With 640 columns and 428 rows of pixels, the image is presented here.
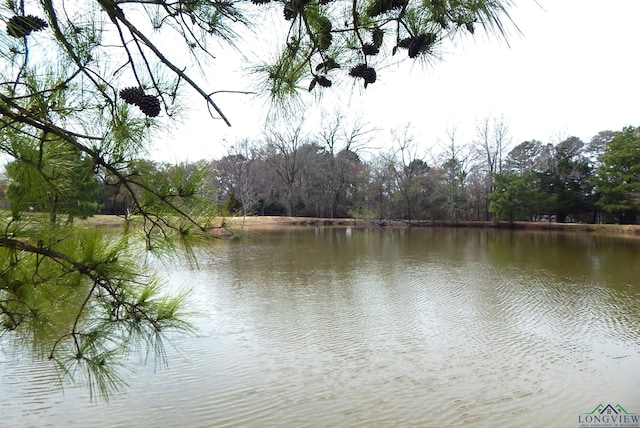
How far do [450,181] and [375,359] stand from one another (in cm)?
2284

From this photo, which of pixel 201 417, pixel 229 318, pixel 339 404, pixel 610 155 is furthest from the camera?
pixel 610 155

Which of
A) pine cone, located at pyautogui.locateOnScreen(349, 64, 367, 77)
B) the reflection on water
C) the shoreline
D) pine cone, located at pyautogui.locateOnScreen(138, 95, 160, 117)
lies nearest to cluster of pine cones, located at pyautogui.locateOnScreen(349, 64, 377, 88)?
pine cone, located at pyautogui.locateOnScreen(349, 64, 367, 77)

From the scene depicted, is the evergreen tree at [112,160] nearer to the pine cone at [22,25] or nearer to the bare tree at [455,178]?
the pine cone at [22,25]

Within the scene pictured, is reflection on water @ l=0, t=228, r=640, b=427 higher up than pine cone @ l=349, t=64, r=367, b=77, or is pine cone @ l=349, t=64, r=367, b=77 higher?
pine cone @ l=349, t=64, r=367, b=77

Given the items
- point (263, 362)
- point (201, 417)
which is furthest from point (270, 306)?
point (201, 417)

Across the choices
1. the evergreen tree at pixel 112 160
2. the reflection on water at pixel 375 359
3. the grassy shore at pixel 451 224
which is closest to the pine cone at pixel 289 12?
the evergreen tree at pixel 112 160

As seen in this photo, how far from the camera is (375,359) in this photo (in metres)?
3.46

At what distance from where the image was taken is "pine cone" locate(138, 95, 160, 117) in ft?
3.65

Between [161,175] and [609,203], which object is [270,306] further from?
[609,203]

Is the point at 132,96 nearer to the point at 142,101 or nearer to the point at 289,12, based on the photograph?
the point at 142,101

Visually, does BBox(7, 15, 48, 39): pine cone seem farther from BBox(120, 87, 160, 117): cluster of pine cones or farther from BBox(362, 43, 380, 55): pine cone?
BBox(362, 43, 380, 55): pine cone

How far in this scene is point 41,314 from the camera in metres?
1.23

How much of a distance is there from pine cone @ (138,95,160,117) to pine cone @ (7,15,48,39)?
0.26 meters

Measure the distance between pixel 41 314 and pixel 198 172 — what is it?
1.94 ft
